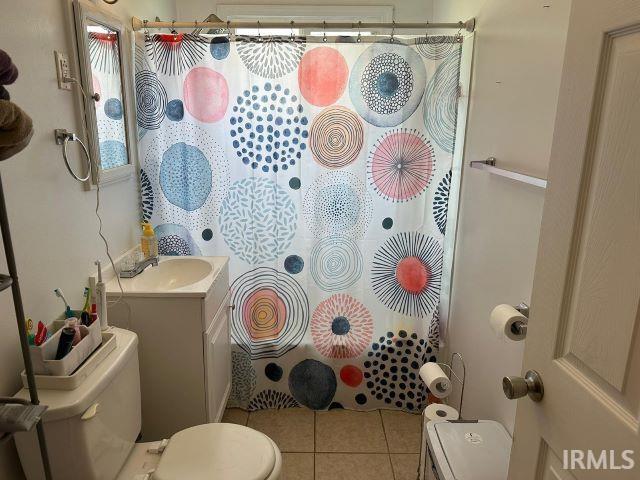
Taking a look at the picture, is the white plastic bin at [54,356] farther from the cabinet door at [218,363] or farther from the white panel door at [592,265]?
the white panel door at [592,265]

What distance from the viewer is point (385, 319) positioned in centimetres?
235

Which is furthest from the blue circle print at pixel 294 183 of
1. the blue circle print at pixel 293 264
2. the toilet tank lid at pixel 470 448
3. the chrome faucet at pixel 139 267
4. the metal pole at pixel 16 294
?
the metal pole at pixel 16 294

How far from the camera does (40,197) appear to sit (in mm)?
1371

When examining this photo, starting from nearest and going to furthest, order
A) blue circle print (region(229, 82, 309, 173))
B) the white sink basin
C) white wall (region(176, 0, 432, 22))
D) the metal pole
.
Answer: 1. the metal pole
2. the white sink basin
3. blue circle print (region(229, 82, 309, 173))
4. white wall (region(176, 0, 432, 22))

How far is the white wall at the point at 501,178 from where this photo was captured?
142 cm

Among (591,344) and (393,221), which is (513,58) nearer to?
(393,221)

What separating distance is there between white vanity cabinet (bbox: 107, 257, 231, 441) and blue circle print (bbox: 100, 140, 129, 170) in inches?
18.8

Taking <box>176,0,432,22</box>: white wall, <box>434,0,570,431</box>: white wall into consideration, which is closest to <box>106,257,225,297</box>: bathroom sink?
<box>434,0,570,431</box>: white wall

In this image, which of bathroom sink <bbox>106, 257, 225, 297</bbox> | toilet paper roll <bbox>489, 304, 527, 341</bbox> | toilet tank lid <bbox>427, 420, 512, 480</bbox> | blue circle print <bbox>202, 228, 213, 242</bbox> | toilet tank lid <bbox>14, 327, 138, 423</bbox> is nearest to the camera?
toilet tank lid <bbox>14, 327, 138, 423</bbox>

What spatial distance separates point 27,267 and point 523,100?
1647 millimetres

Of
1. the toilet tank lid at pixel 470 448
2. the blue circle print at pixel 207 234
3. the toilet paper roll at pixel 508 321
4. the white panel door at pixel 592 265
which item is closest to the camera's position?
the white panel door at pixel 592 265

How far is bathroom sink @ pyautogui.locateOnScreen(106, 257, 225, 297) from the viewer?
179cm

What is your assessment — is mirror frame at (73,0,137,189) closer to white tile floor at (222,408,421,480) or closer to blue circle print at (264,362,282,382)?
blue circle print at (264,362,282,382)

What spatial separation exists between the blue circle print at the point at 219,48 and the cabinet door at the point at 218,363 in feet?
3.68
